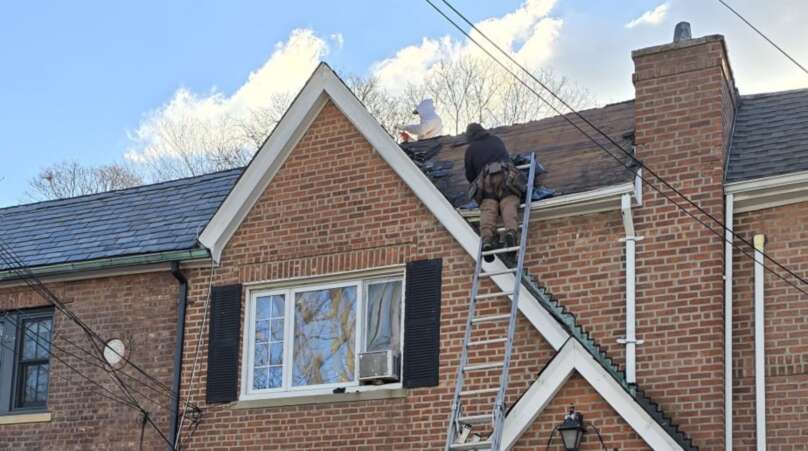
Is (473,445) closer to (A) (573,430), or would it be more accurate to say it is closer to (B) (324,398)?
(A) (573,430)

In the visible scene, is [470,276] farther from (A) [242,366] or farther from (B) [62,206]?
(B) [62,206]

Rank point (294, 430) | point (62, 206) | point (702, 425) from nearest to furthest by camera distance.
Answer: point (702, 425) < point (294, 430) < point (62, 206)

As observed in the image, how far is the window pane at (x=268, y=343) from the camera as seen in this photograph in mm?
14477

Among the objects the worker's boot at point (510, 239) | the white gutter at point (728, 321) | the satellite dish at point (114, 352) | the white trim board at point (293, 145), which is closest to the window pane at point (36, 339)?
the satellite dish at point (114, 352)

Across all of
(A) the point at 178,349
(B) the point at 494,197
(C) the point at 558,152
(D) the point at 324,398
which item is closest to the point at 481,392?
(B) the point at 494,197

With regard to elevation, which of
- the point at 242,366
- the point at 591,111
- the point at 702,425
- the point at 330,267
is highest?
the point at 591,111

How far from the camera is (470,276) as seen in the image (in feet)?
44.3

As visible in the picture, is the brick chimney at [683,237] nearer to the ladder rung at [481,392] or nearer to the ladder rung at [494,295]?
the ladder rung at [494,295]

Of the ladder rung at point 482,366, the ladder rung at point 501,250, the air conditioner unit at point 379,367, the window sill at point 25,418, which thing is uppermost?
the ladder rung at point 501,250

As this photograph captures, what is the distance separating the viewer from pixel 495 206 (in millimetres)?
13203

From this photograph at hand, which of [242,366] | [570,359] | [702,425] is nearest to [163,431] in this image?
[242,366]

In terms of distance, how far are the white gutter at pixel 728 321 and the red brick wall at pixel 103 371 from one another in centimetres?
646

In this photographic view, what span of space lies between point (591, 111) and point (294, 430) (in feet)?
17.5

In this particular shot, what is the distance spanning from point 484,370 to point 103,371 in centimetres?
511
